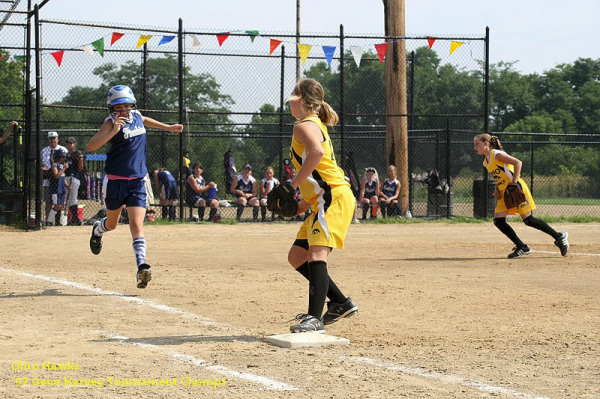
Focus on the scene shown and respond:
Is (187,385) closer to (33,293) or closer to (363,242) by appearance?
(33,293)

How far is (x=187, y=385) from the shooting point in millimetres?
5113

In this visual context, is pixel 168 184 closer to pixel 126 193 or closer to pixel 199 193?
pixel 199 193

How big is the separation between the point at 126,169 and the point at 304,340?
3.29 metres

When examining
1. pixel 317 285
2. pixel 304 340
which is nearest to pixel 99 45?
pixel 317 285

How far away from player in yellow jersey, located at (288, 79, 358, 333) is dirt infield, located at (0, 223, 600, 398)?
0.46 metres

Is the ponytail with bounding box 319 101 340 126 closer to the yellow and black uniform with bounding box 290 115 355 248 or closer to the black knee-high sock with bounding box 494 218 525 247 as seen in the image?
the yellow and black uniform with bounding box 290 115 355 248

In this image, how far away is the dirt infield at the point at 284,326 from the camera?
5.20 meters

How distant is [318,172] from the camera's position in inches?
263

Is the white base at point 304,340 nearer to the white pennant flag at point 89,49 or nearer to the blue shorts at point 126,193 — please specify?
the blue shorts at point 126,193

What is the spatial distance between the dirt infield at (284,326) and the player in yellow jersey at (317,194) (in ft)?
1.51

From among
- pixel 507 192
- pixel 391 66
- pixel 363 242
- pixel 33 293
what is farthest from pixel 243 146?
pixel 33 293

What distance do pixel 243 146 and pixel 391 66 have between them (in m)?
13.3

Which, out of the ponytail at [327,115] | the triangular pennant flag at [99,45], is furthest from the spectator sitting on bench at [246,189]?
the ponytail at [327,115]

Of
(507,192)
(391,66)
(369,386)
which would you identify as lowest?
(369,386)
